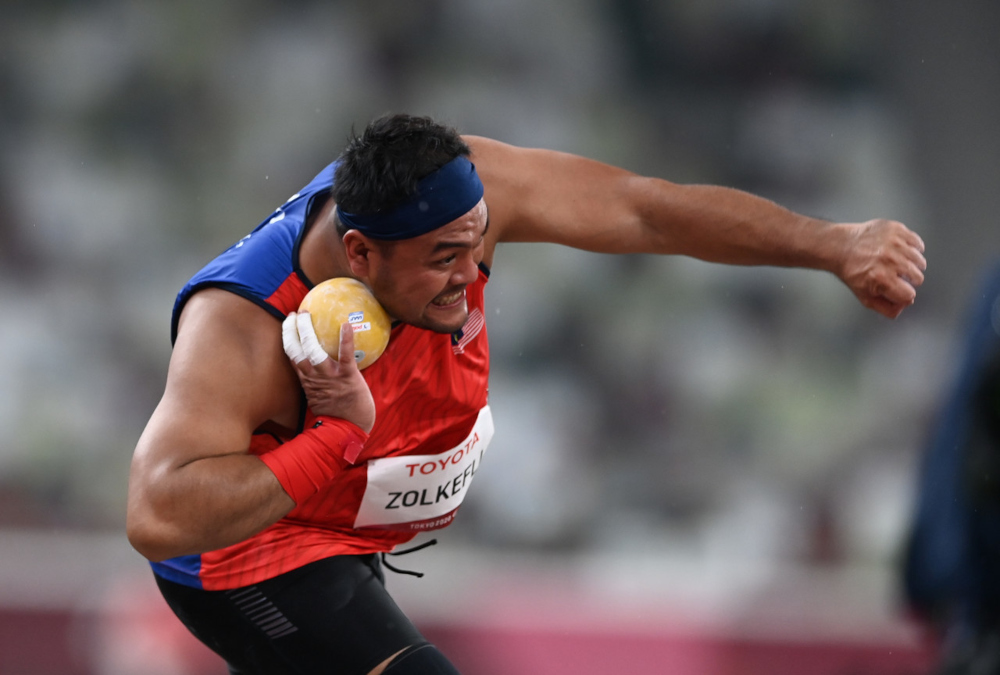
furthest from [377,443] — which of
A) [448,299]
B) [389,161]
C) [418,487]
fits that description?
[389,161]

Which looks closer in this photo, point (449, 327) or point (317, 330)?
point (317, 330)

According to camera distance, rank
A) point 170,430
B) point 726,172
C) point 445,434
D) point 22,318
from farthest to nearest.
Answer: point 726,172
point 22,318
point 445,434
point 170,430

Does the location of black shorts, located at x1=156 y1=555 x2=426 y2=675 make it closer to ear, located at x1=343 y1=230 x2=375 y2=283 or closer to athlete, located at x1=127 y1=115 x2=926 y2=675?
athlete, located at x1=127 y1=115 x2=926 y2=675

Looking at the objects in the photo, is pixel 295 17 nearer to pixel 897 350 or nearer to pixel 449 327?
pixel 897 350

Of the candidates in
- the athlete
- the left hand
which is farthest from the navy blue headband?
the left hand

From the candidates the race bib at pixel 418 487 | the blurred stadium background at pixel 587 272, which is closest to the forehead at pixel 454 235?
the race bib at pixel 418 487

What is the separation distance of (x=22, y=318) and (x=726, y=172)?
4.14 meters

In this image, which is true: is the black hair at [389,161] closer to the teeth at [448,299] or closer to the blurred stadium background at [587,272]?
the teeth at [448,299]

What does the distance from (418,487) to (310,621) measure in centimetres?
40

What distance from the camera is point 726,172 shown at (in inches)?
251

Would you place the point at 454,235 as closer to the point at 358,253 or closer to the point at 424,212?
the point at 424,212

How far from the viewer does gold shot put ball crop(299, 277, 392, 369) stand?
218cm

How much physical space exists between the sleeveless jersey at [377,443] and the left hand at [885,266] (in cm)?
89

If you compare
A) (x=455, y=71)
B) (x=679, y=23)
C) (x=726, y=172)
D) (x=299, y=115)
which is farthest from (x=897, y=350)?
(x=299, y=115)
